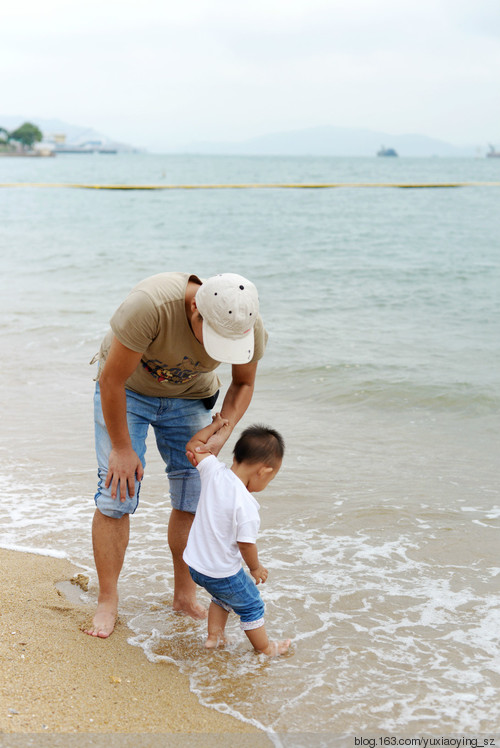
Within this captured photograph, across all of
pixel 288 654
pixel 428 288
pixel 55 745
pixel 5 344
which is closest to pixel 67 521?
pixel 288 654

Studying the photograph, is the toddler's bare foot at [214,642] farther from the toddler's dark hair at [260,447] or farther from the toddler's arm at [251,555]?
the toddler's dark hair at [260,447]

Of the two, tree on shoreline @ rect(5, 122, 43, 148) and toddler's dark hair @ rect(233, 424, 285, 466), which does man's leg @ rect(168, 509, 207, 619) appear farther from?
tree on shoreline @ rect(5, 122, 43, 148)

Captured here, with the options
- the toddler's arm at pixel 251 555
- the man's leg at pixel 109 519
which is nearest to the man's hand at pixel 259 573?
the toddler's arm at pixel 251 555

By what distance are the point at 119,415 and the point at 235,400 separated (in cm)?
49

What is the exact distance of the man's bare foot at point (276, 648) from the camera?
3045 mm

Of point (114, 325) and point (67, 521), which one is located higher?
point (114, 325)

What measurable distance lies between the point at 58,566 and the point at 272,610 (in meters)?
1.04

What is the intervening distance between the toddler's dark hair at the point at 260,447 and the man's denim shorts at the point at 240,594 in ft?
1.39

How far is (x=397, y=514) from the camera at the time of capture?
449cm

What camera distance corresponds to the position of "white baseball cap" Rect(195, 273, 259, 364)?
2.56 metres

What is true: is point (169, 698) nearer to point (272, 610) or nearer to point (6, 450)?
point (272, 610)

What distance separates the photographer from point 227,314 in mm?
2564

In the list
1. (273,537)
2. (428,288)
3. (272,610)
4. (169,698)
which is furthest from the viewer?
(428,288)

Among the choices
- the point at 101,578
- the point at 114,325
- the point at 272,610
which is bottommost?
the point at 272,610
